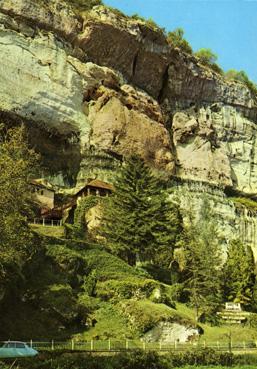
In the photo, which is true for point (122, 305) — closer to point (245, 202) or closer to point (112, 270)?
point (112, 270)

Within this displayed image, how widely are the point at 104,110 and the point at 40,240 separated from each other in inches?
1190

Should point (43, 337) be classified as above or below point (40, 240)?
below

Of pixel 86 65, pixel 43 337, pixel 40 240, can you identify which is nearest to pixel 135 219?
pixel 40 240

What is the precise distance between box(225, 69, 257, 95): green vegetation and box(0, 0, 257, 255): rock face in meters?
8.89

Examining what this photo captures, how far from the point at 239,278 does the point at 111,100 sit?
86.5 ft

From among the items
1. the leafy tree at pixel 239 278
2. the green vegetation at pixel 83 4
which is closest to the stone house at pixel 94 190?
the leafy tree at pixel 239 278

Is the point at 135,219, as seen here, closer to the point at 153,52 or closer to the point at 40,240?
the point at 40,240

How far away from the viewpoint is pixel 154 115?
68438 mm

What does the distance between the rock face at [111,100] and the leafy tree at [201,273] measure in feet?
47.4

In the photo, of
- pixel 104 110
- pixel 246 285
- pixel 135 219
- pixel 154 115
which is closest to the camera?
pixel 135 219

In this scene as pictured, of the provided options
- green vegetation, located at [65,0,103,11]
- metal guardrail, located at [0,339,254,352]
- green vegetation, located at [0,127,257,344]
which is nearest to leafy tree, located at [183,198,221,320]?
green vegetation, located at [0,127,257,344]

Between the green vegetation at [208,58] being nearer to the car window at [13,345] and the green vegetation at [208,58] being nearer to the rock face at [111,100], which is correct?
the rock face at [111,100]

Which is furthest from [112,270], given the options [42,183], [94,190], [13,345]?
[42,183]

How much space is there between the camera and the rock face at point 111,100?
Result: 58938 millimetres
